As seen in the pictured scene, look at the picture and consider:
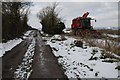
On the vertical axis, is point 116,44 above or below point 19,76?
above

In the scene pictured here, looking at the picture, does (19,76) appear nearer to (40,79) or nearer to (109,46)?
(40,79)

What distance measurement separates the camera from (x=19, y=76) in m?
9.70

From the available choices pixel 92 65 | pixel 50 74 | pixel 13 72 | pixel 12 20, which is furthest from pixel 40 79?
pixel 12 20

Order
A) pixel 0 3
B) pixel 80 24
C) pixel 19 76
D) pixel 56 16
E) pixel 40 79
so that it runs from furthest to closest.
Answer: pixel 56 16 → pixel 80 24 → pixel 0 3 → pixel 19 76 → pixel 40 79

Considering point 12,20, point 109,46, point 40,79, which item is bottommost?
point 40,79

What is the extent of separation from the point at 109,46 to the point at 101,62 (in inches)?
133

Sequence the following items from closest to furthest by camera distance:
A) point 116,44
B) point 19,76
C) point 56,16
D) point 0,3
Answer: point 19,76 → point 116,44 → point 0,3 → point 56,16

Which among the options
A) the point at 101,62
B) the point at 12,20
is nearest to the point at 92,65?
the point at 101,62

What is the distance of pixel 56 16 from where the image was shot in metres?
58.1

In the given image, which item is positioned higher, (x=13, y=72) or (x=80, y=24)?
(x=80, y=24)

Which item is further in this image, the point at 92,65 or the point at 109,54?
the point at 109,54

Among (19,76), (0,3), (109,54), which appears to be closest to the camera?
(19,76)

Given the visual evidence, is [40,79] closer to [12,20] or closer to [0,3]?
[0,3]

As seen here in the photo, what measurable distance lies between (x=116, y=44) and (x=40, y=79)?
707 centimetres
